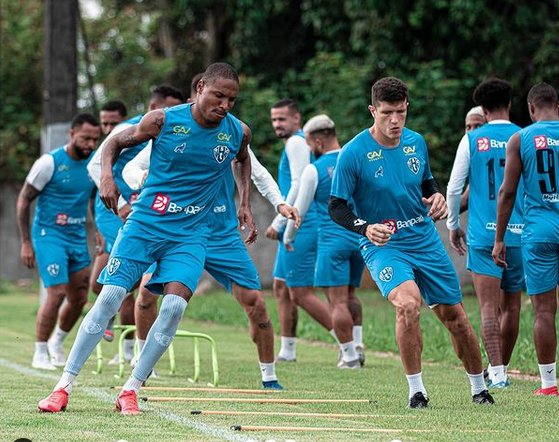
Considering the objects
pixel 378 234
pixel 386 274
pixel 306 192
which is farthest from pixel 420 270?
pixel 306 192

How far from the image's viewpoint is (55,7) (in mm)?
19297

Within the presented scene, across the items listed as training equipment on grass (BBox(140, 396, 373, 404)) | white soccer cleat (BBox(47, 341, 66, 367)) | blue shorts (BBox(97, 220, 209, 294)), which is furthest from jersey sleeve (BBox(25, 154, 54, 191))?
blue shorts (BBox(97, 220, 209, 294))

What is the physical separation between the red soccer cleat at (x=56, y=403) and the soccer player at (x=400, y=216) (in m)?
2.27

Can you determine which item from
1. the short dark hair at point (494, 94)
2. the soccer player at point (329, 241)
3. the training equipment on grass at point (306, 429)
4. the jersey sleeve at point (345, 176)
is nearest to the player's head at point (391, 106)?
the jersey sleeve at point (345, 176)

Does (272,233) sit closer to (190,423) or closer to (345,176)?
(345,176)

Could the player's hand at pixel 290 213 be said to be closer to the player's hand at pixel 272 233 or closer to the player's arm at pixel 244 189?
the player's arm at pixel 244 189

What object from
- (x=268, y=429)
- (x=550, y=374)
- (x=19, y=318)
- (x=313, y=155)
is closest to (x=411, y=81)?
(x=19, y=318)

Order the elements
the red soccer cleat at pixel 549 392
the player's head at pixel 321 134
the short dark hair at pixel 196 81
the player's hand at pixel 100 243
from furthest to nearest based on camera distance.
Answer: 1. the player's hand at pixel 100 243
2. the player's head at pixel 321 134
3. the red soccer cleat at pixel 549 392
4. the short dark hair at pixel 196 81

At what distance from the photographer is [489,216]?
32.5 feet

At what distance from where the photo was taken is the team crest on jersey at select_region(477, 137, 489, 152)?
9.91 m

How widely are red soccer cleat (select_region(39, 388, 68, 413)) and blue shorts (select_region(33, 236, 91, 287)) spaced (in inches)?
175

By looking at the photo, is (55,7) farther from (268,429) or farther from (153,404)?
(268,429)

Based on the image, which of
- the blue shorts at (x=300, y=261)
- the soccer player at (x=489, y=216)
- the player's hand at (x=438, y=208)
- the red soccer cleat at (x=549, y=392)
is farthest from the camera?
the blue shorts at (x=300, y=261)

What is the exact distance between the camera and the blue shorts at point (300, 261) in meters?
12.4
